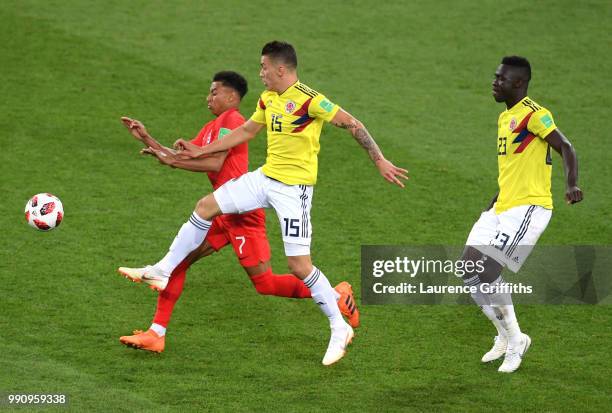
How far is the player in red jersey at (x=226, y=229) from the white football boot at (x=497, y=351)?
1.18m

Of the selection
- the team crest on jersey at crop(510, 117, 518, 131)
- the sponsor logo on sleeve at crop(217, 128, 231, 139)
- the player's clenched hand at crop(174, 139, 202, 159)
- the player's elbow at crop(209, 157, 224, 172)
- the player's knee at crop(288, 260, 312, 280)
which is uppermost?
the team crest on jersey at crop(510, 117, 518, 131)

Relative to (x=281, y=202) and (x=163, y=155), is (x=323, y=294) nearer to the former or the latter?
(x=281, y=202)

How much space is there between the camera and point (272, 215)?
12.0 m

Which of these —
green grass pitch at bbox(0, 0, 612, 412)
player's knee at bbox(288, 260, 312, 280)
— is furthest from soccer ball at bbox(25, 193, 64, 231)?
player's knee at bbox(288, 260, 312, 280)

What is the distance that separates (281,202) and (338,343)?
1.17 m

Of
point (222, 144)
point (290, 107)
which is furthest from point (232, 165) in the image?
point (290, 107)

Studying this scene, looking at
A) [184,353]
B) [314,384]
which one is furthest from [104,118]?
[314,384]

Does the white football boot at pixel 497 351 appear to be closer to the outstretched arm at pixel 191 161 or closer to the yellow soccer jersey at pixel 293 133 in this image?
the yellow soccer jersey at pixel 293 133

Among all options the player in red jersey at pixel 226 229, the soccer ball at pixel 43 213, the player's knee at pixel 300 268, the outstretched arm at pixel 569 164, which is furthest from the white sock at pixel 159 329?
the outstretched arm at pixel 569 164

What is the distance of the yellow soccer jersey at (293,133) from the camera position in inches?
320

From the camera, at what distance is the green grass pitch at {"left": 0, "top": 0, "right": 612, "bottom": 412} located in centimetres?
807

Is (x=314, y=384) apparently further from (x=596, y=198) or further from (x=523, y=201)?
(x=596, y=198)

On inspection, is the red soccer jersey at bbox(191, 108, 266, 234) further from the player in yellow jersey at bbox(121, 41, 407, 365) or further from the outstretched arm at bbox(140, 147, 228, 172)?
the player in yellow jersey at bbox(121, 41, 407, 365)

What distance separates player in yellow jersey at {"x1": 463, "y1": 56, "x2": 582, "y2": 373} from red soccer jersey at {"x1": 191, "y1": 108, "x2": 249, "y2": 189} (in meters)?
1.98
